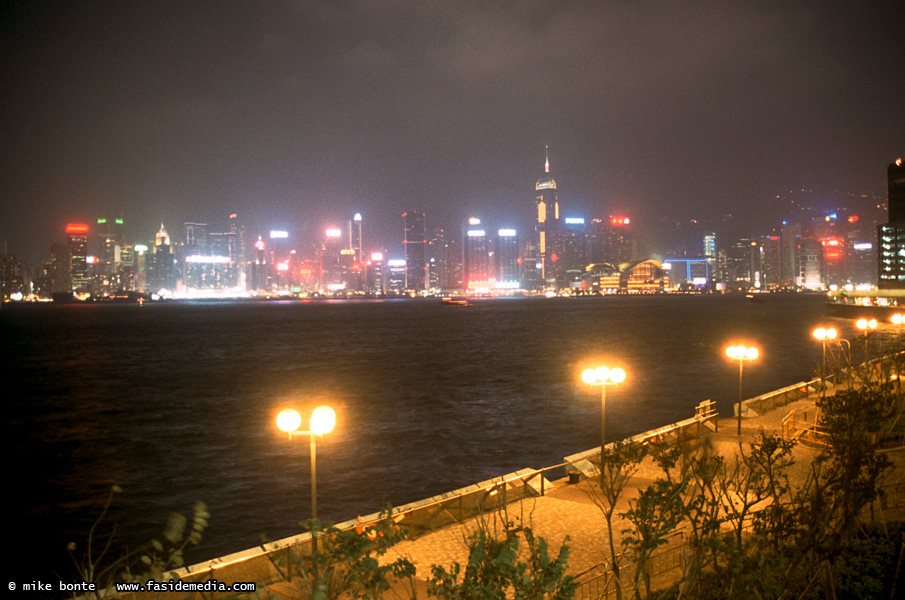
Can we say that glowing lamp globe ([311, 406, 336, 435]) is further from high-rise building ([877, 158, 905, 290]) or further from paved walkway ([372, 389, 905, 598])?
high-rise building ([877, 158, 905, 290])

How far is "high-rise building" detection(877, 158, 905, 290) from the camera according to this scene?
129125 millimetres

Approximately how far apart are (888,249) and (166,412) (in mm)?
152275

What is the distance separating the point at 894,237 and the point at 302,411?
145682 millimetres

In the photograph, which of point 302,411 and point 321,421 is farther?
point 302,411

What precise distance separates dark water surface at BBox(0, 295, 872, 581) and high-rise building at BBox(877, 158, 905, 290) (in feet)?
241

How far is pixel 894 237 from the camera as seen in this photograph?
131500mm

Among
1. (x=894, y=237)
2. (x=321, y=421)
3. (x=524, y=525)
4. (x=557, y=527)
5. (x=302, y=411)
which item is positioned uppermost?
(x=894, y=237)

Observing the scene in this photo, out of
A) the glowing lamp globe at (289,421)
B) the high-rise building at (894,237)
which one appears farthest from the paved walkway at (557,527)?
the high-rise building at (894,237)

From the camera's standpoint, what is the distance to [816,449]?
1742 cm

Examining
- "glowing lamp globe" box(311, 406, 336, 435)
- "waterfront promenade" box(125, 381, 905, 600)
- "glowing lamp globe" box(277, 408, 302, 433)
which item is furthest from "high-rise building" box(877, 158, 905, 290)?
"glowing lamp globe" box(277, 408, 302, 433)

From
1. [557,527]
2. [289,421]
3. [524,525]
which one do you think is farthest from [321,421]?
[557,527]

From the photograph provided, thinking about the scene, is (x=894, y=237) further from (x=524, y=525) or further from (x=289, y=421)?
(x=289, y=421)

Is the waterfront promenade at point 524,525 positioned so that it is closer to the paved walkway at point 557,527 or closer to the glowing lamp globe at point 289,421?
the paved walkway at point 557,527

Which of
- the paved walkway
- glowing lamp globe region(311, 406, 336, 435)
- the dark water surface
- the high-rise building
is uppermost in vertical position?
the high-rise building
